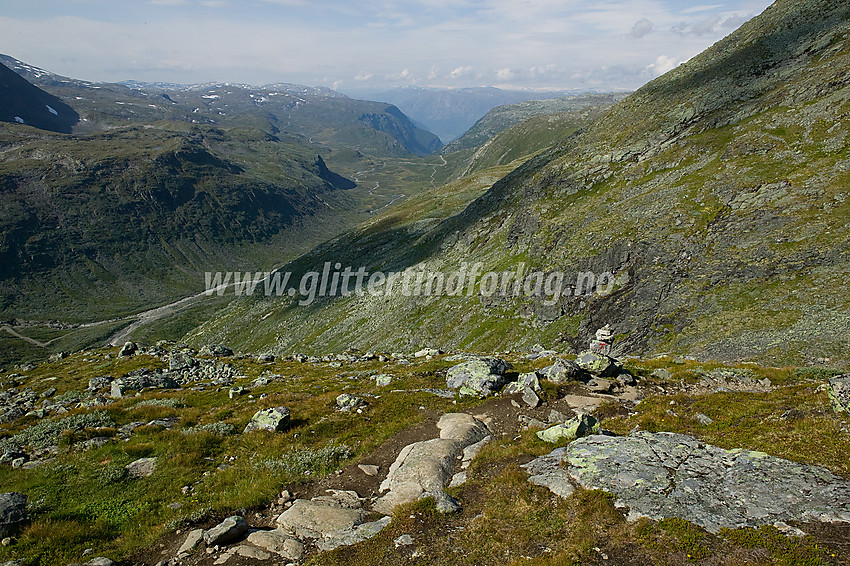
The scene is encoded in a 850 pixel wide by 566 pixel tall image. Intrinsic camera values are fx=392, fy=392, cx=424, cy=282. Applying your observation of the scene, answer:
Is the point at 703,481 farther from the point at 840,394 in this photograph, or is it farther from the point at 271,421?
the point at 271,421

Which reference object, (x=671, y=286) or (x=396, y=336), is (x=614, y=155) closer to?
(x=671, y=286)

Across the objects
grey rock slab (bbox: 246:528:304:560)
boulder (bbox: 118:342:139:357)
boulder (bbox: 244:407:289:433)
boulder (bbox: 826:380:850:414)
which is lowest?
boulder (bbox: 118:342:139:357)

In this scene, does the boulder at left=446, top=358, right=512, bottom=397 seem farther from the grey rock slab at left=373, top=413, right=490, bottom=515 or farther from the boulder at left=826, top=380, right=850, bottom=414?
the boulder at left=826, top=380, right=850, bottom=414

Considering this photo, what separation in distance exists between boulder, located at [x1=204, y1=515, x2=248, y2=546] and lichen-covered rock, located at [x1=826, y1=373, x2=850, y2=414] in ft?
73.8

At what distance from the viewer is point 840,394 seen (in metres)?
15.6

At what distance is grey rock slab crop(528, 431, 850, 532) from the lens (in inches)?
435

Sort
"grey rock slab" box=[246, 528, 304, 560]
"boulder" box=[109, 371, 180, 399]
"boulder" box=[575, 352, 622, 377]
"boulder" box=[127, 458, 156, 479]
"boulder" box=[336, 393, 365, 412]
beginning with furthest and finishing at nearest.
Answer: "boulder" box=[109, 371, 180, 399] → "boulder" box=[575, 352, 622, 377] → "boulder" box=[336, 393, 365, 412] → "boulder" box=[127, 458, 156, 479] → "grey rock slab" box=[246, 528, 304, 560]

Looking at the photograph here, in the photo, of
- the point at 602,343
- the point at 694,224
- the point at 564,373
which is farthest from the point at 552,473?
the point at 694,224

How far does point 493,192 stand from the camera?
396 ft

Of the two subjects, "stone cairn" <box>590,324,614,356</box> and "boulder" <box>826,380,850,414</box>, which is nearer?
"boulder" <box>826,380,850,414</box>

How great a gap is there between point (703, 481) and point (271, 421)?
64.4 ft

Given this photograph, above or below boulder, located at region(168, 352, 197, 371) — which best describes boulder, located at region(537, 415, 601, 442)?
above

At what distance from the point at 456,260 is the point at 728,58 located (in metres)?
75.1

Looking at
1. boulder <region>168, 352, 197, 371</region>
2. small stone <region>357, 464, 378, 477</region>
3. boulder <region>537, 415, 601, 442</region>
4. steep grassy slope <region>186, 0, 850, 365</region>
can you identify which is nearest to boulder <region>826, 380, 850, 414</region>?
boulder <region>537, 415, 601, 442</region>
